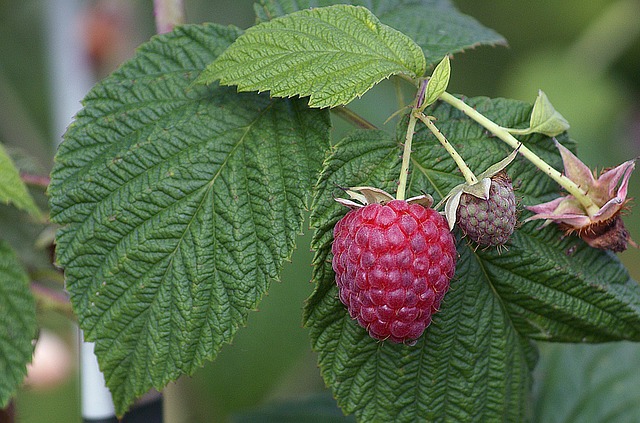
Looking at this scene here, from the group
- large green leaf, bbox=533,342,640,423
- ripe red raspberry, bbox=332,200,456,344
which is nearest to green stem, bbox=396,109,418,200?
ripe red raspberry, bbox=332,200,456,344

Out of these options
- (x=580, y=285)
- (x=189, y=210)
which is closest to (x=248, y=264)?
(x=189, y=210)

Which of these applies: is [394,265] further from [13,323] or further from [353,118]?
[13,323]

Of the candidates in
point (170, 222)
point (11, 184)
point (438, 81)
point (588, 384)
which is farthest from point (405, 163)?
point (588, 384)

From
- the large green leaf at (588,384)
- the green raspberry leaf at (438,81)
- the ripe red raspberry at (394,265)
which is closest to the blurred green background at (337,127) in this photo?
the large green leaf at (588,384)

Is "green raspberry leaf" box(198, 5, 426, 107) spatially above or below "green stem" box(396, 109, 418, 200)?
above

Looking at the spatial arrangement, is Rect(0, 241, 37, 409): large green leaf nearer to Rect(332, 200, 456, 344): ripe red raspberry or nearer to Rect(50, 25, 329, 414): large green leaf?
Rect(50, 25, 329, 414): large green leaf

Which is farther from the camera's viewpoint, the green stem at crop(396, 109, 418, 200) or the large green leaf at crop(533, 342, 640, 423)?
the large green leaf at crop(533, 342, 640, 423)

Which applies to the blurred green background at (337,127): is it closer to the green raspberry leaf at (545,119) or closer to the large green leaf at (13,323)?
the large green leaf at (13,323)
